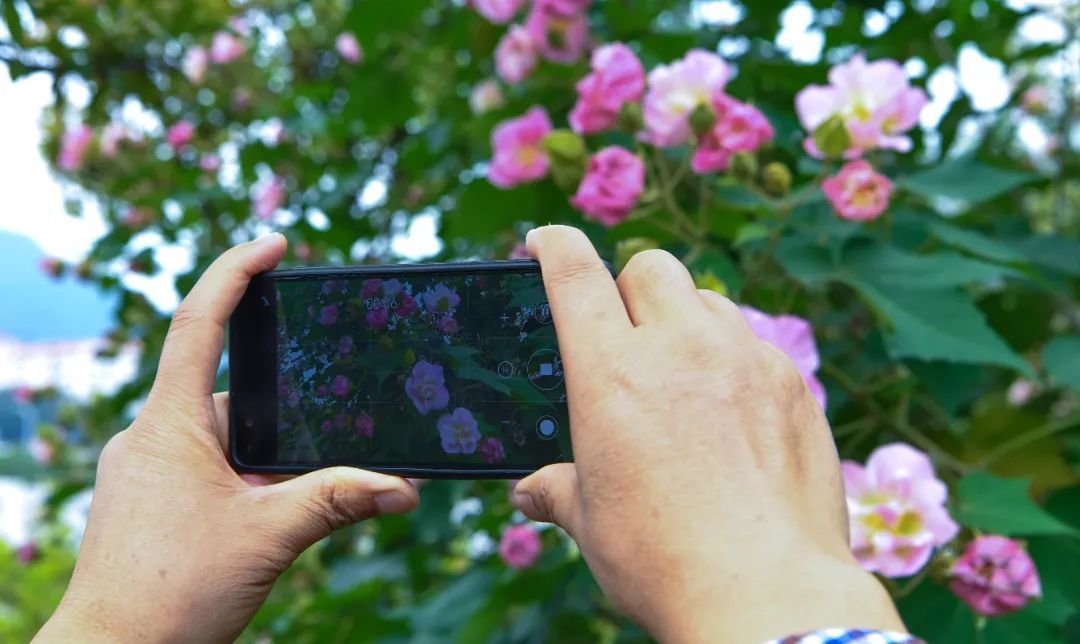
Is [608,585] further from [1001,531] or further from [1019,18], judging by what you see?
[1019,18]

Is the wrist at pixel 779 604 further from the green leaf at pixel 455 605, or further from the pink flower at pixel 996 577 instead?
the green leaf at pixel 455 605

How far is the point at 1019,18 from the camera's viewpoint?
146cm

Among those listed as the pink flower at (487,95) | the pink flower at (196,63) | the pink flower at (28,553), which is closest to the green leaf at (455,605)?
the pink flower at (487,95)

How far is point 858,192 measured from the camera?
1012 millimetres

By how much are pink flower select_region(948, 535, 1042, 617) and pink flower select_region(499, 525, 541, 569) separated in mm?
622

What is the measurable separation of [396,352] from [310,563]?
1760 millimetres

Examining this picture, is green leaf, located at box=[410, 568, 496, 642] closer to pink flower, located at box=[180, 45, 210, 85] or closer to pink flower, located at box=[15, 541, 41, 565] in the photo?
pink flower, located at box=[180, 45, 210, 85]

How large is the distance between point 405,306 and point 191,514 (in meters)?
0.23

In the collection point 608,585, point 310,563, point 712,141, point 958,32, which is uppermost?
point 958,32

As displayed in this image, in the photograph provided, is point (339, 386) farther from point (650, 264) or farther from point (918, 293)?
point (918, 293)

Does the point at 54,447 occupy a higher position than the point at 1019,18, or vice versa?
the point at 1019,18

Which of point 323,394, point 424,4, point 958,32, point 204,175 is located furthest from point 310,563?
point 958,32

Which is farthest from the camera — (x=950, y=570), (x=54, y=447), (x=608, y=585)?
(x=54, y=447)

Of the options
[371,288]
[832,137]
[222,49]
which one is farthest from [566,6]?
[222,49]
